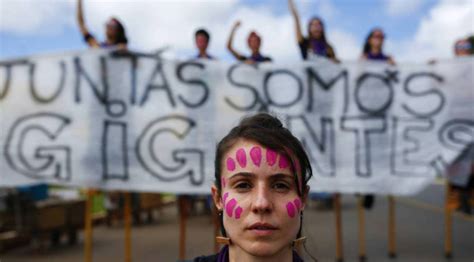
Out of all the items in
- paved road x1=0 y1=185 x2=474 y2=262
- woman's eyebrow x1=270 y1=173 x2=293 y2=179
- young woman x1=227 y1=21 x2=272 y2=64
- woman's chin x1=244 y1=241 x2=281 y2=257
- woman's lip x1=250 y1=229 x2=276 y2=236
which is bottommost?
paved road x1=0 y1=185 x2=474 y2=262

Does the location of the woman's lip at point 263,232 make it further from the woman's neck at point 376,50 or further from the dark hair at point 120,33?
the woman's neck at point 376,50

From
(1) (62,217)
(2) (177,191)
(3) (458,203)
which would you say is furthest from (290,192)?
(3) (458,203)

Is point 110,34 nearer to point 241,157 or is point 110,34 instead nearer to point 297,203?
point 241,157

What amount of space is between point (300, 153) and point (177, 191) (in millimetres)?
3479

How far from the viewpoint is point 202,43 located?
17.6 feet

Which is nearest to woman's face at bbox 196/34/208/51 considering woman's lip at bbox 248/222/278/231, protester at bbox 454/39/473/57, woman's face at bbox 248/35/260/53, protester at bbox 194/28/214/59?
A: protester at bbox 194/28/214/59

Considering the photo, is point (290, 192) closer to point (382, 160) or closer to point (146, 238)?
point (382, 160)

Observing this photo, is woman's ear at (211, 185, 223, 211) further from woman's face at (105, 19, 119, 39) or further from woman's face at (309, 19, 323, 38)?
woman's face at (309, 19, 323, 38)

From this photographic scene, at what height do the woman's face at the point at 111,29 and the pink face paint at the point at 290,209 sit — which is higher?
the woman's face at the point at 111,29

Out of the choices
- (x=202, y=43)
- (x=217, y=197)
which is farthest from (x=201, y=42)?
(x=217, y=197)

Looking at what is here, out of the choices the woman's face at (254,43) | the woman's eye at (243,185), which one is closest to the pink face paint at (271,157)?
the woman's eye at (243,185)

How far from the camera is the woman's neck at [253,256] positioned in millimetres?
1526

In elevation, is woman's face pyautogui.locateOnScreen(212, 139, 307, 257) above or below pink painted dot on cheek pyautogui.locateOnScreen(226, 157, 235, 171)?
below

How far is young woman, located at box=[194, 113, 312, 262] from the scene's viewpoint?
1.53 meters
